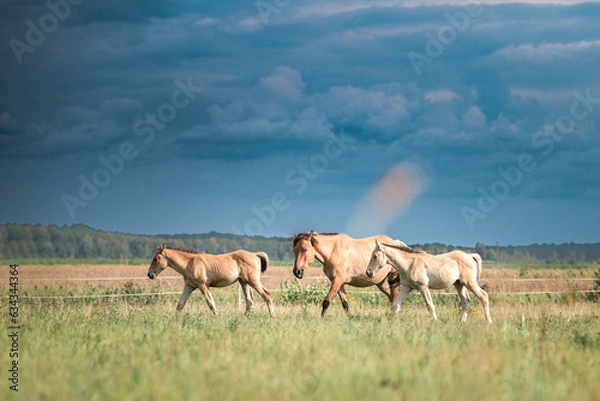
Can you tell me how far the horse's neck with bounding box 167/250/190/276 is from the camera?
2136cm

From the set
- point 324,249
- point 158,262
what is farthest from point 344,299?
point 158,262

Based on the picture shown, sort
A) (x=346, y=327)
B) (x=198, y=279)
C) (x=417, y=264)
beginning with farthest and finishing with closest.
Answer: (x=198, y=279)
(x=417, y=264)
(x=346, y=327)

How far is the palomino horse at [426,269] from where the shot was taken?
19.0 meters

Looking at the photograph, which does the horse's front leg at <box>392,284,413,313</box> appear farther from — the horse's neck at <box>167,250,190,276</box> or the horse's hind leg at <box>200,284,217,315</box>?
the horse's neck at <box>167,250,190,276</box>

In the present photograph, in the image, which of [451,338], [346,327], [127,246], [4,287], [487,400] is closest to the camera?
[487,400]

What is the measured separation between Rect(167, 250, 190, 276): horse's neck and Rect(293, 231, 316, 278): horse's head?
3.27 metres

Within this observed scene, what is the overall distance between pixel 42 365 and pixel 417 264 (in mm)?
11089

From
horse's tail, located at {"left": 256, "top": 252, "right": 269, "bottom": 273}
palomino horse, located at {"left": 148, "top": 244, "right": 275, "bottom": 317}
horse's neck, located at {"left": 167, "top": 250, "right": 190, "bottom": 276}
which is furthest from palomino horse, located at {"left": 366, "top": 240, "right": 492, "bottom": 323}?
horse's neck, located at {"left": 167, "top": 250, "right": 190, "bottom": 276}

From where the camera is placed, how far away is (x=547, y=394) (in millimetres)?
7891

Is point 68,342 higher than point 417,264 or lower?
lower

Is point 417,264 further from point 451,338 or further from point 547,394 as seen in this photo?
point 547,394

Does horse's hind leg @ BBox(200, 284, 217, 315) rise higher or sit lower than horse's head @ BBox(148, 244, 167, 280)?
lower

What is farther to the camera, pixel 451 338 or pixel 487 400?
pixel 451 338

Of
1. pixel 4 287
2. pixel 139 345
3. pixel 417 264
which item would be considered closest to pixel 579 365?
pixel 139 345
